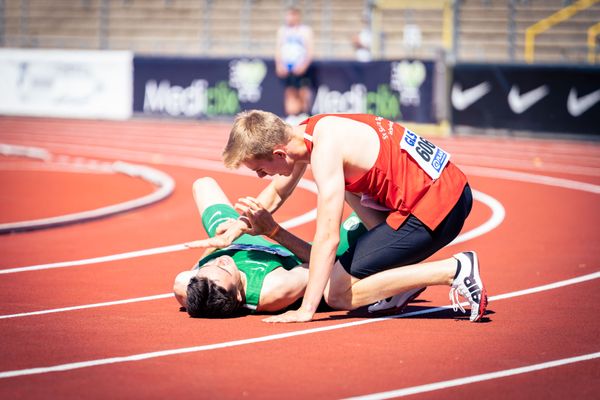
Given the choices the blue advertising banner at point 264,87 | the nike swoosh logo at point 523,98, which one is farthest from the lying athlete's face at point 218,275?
the blue advertising banner at point 264,87

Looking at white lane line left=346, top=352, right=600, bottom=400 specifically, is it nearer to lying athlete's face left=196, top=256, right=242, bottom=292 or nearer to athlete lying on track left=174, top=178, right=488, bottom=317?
athlete lying on track left=174, top=178, right=488, bottom=317

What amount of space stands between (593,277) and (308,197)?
15.4 feet

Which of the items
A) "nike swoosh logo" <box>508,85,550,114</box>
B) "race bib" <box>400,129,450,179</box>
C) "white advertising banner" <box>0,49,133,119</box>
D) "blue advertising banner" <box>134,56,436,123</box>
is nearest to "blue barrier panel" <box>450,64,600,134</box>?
"nike swoosh logo" <box>508,85,550,114</box>

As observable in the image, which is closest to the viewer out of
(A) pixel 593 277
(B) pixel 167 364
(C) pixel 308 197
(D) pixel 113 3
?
(B) pixel 167 364

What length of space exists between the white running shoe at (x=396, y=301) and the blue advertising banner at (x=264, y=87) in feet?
46.5

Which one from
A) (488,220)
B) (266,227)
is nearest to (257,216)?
(266,227)

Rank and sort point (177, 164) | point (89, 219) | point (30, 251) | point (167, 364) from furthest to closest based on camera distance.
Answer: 1. point (177, 164)
2. point (89, 219)
3. point (30, 251)
4. point (167, 364)

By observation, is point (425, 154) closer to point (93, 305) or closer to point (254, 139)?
point (254, 139)

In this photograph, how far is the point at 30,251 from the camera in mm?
8523

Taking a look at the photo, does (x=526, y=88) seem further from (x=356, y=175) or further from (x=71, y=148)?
(x=356, y=175)

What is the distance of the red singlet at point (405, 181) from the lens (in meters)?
6.13

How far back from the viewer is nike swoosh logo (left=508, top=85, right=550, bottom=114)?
18625mm

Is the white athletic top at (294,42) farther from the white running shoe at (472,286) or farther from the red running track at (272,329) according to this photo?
the white running shoe at (472,286)

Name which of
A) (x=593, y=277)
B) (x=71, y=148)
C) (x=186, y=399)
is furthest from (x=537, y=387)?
(x=71, y=148)
